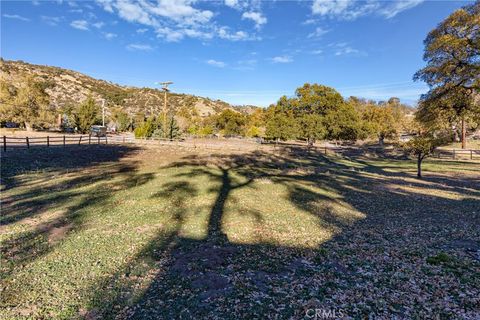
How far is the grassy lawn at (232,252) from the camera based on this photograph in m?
5.93

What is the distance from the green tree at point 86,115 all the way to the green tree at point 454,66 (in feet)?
191

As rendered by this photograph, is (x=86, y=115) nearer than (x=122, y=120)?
Yes

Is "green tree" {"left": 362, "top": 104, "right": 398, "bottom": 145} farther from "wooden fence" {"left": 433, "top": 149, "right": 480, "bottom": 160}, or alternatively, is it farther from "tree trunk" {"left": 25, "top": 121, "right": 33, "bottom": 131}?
"tree trunk" {"left": 25, "top": 121, "right": 33, "bottom": 131}

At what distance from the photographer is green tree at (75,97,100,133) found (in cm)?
5700

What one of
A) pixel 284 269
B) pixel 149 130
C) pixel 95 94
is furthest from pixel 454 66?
pixel 95 94

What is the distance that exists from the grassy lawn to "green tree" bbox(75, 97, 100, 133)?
4361 centimetres

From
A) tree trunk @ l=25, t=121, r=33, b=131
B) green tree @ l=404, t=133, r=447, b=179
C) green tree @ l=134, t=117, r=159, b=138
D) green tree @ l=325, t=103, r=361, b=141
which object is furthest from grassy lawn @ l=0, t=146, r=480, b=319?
green tree @ l=325, t=103, r=361, b=141

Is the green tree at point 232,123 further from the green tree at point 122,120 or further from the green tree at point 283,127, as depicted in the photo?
the green tree at point 122,120

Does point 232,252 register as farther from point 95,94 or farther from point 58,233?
point 95,94

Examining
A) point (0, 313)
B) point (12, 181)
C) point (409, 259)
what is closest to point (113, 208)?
point (0, 313)

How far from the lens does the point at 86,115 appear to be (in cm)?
5784

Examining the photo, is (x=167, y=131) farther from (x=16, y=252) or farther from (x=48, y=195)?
(x=16, y=252)

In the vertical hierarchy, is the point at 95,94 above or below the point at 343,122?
above

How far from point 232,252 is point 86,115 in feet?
198
